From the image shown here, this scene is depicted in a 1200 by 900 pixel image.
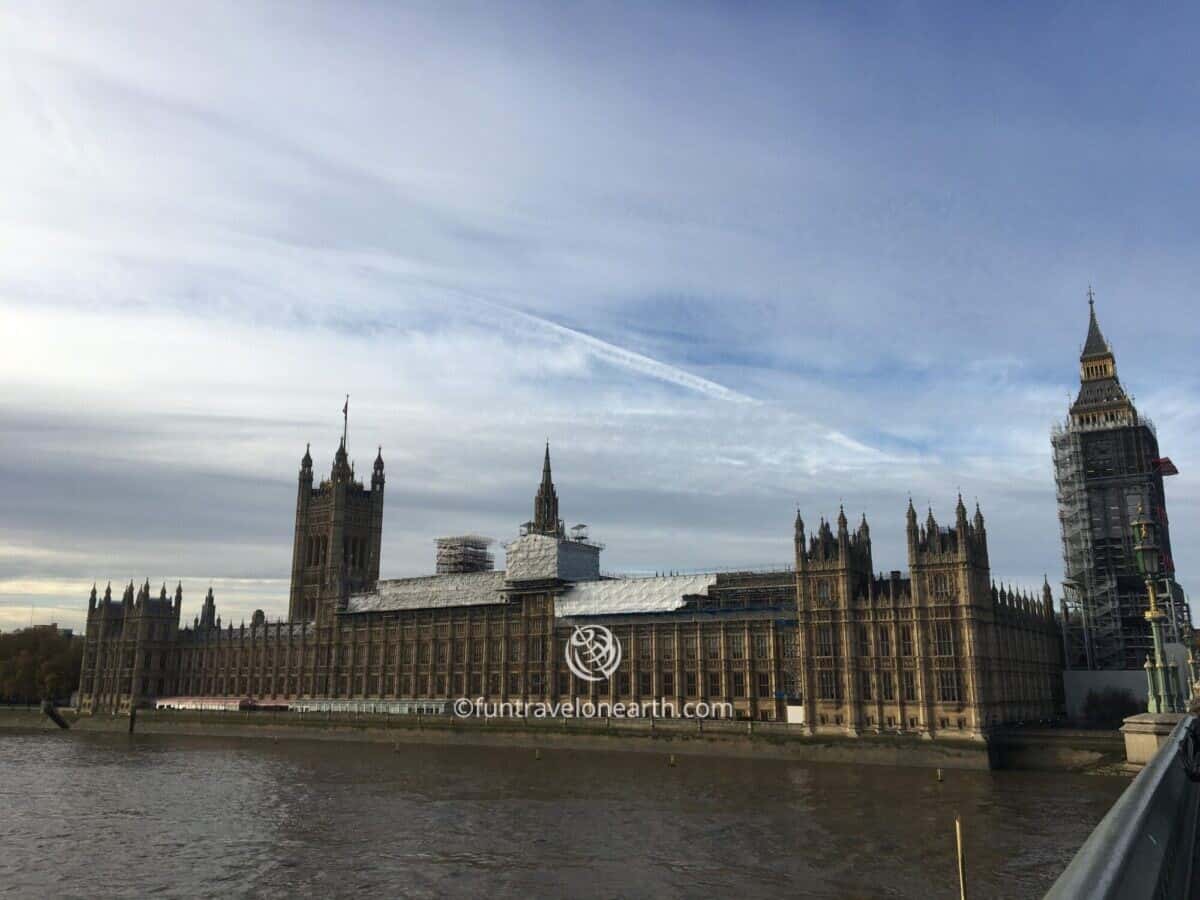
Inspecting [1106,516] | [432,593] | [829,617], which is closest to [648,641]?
[829,617]

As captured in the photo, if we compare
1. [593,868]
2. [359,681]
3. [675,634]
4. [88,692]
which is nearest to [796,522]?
[675,634]

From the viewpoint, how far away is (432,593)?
515 feet

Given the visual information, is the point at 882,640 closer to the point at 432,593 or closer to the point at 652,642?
the point at 652,642

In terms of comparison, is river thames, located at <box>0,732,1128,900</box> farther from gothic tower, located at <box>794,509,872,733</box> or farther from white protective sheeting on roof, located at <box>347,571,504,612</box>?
white protective sheeting on roof, located at <box>347,571,504,612</box>

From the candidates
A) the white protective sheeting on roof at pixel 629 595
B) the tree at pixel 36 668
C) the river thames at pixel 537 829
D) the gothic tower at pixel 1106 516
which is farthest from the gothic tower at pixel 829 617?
the tree at pixel 36 668

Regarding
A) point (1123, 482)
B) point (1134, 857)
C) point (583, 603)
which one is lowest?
point (1134, 857)

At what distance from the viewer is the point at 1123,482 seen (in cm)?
12950

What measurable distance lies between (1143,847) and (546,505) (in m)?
174

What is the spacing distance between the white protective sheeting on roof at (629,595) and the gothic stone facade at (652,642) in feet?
1.03

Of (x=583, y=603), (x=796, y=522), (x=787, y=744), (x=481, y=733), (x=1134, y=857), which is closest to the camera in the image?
(x=1134, y=857)

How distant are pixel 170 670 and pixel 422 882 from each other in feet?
517

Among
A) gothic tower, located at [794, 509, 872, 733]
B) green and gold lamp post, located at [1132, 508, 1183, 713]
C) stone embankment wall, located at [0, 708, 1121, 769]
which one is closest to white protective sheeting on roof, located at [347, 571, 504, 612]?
stone embankment wall, located at [0, 708, 1121, 769]

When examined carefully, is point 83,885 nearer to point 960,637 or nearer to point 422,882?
point 422,882

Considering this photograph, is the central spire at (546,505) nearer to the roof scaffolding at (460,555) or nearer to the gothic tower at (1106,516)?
the roof scaffolding at (460,555)
